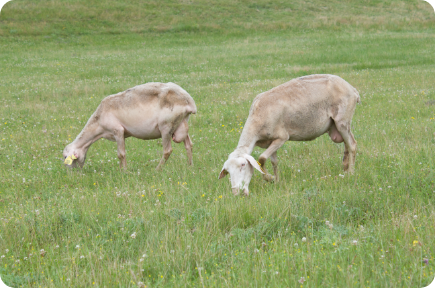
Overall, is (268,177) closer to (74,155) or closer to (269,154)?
(269,154)

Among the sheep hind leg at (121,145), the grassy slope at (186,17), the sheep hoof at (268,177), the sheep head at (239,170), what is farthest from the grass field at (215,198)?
the grassy slope at (186,17)

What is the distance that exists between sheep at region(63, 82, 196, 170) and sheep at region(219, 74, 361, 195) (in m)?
2.08

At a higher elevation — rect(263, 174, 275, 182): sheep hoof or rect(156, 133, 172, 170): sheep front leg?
rect(263, 174, 275, 182): sheep hoof

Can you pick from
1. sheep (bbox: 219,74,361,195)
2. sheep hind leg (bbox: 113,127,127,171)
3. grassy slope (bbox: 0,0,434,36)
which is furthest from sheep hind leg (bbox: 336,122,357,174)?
grassy slope (bbox: 0,0,434,36)

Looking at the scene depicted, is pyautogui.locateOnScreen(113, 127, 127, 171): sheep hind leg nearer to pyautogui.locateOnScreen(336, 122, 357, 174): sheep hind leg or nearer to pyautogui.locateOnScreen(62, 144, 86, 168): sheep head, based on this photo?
pyautogui.locateOnScreen(62, 144, 86, 168): sheep head

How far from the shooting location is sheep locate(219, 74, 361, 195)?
7.71 metres

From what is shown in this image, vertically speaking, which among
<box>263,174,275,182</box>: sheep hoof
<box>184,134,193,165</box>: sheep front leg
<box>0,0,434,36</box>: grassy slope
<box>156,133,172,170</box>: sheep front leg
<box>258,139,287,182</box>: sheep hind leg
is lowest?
<box>0,0,434,36</box>: grassy slope

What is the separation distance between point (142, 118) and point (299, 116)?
11.8 feet

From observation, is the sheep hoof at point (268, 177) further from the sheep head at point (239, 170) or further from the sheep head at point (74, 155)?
the sheep head at point (74, 155)

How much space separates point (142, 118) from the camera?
9484 mm

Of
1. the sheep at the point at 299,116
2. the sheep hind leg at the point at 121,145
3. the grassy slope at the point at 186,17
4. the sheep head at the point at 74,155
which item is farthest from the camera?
the grassy slope at the point at 186,17

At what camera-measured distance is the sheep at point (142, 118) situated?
938 centimetres

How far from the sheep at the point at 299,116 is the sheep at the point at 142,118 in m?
2.08

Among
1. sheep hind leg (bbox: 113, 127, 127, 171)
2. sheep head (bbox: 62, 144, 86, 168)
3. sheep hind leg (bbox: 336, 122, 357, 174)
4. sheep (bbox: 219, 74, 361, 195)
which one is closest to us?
sheep (bbox: 219, 74, 361, 195)
